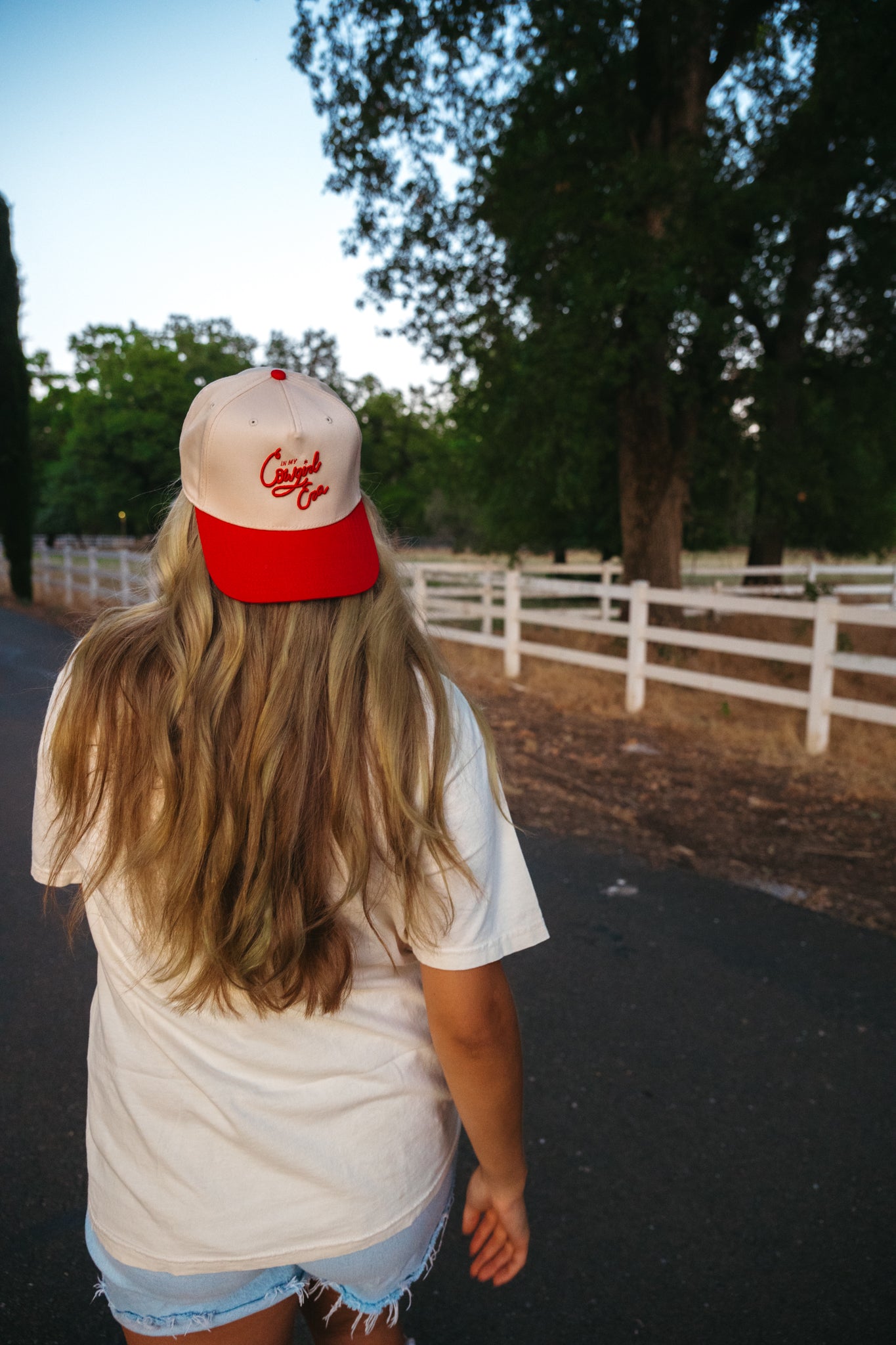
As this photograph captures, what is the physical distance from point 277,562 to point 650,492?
38.1 ft

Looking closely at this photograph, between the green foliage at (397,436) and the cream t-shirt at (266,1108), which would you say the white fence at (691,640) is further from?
the green foliage at (397,436)

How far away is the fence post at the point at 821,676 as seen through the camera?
721 centimetres

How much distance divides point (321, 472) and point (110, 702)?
393mm

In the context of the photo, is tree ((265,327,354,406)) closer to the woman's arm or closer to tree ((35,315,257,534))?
tree ((35,315,257,534))

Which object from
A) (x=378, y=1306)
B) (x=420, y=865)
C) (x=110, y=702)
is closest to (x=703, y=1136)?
(x=378, y=1306)

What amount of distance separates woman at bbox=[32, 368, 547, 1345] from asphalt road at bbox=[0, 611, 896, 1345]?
39 cm

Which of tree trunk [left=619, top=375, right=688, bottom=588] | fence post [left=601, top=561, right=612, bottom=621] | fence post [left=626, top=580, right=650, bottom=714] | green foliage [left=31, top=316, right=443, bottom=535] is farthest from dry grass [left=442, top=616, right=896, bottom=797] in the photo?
green foliage [left=31, top=316, right=443, bottom=535]

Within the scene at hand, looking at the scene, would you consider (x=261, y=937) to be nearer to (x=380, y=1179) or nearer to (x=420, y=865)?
(x=420, y=865)

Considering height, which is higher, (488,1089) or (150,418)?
(150,418)

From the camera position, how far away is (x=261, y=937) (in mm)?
1131

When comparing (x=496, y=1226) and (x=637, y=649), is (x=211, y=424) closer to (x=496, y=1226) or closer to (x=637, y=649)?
(x=496, y=1226)

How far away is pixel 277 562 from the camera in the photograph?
112 cm

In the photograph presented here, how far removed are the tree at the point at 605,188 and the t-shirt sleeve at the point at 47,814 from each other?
9.57 meters

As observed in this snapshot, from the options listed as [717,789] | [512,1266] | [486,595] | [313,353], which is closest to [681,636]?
[717,789]
